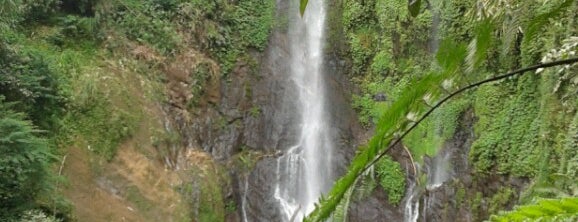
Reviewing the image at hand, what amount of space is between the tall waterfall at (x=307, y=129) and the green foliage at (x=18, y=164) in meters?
5.33

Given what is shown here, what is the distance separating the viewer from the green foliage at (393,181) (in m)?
11.0

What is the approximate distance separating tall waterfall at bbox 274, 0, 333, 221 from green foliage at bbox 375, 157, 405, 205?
1298 mm

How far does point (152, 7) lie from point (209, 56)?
5.72 feet

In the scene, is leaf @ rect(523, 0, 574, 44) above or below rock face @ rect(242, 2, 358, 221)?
above

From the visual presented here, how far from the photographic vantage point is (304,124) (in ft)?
40.9

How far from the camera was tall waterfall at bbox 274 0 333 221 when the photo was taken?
1120cm

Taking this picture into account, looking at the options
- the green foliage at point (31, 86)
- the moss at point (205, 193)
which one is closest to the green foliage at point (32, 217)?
the green foliage at point (31, 86)

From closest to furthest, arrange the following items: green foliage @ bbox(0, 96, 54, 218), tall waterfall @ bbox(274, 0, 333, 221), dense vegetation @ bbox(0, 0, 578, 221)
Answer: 1. green foliage @ bbox(0, 96, 54, 218)
2. dense vegetation @ bbox(0, 0, 578, 221)
3. tall waterfall @ bbox(274, 0, 333, 221)

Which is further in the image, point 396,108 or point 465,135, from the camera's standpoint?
point 465,135

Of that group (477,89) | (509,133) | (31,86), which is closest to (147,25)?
(31,86)

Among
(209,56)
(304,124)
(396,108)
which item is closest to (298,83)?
(304,124)

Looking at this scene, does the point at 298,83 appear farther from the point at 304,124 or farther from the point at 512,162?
the point at 512,162

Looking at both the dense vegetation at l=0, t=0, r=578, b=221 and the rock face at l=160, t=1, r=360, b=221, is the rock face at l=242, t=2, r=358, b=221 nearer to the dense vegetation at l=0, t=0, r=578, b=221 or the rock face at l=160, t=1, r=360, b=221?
the rock face at l=160, t=1, r=360, b=221

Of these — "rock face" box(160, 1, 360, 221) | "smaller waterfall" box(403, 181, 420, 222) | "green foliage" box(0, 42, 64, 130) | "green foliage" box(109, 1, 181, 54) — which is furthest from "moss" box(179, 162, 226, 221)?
"smaller waterfall" box(403, 181, 420, 222)
